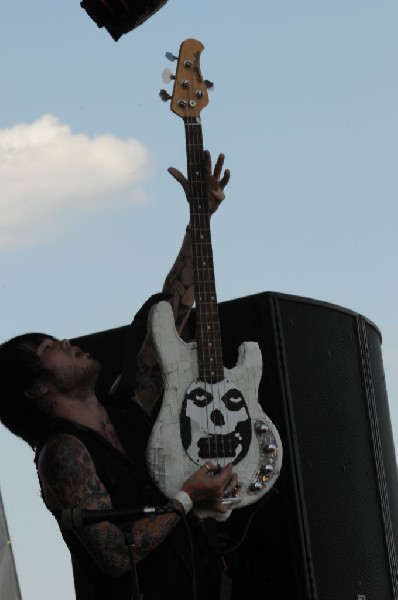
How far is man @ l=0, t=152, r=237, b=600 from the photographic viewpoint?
362 cm

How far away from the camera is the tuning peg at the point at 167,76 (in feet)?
14.8

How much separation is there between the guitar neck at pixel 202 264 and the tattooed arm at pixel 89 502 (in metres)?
0.58

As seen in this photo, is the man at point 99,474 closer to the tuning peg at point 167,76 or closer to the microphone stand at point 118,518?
the microphone stand at point 118,518

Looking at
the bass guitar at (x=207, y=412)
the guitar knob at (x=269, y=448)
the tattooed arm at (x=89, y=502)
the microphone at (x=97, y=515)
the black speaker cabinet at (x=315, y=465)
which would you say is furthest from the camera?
the black speaker cabinet at (x=315, y=465)

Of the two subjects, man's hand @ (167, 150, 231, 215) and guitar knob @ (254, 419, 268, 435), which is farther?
man's hand @ (167, 150, 231, 215)

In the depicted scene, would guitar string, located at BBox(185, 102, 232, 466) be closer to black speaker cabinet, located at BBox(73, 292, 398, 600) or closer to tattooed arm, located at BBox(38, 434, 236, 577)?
black speaker cabinet, located at BBox(73, 292, 398, 600)

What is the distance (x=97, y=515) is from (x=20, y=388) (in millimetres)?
895

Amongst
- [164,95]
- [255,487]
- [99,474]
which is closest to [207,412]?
[255,487]

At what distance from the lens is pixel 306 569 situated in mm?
4215

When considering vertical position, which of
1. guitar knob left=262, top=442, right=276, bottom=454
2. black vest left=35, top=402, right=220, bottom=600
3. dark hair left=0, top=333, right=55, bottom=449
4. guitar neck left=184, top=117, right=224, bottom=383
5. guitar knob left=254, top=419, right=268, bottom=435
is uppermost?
guitar neck left=184, top=117, right=224, bottom=383

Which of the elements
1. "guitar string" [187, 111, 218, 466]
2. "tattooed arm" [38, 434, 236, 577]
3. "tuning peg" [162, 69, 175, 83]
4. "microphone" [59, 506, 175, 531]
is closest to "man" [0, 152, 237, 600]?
"tattooed arm" [38, 434, 236, 577]

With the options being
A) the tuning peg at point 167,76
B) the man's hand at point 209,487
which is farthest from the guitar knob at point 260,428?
the tuning peg at point 167,76

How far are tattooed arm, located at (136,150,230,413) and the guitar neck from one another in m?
0.04

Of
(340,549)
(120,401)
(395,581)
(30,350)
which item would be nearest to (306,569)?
(340,549)
